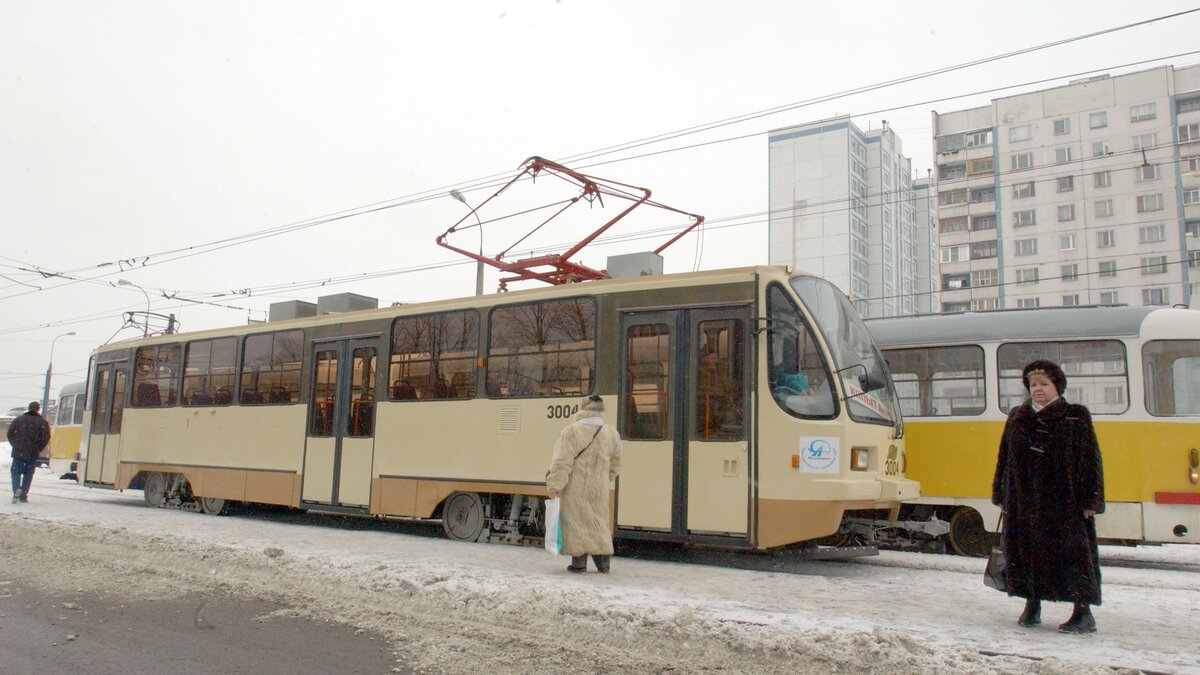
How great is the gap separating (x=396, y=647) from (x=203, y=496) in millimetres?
10185

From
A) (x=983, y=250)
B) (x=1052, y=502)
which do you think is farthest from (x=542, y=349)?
(x=983, y=250)

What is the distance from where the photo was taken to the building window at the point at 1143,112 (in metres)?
61.4

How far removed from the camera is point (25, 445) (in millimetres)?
15477

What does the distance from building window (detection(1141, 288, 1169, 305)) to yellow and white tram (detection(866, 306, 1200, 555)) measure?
5662 centimetres

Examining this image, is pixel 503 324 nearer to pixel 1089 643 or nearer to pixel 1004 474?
pixel 1004 474

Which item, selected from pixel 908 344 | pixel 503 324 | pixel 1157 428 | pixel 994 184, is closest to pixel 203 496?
pixel 503 324

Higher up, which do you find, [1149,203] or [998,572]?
[1149,203]

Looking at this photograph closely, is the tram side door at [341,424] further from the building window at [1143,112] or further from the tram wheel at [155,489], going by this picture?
the building window at [1143,112]

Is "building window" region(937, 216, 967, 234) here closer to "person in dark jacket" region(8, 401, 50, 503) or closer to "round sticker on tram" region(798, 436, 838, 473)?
"person in dark jacket" region(8, 401, 50, 503)

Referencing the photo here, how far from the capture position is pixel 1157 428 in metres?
10.1

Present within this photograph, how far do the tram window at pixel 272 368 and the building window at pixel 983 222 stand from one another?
213ft

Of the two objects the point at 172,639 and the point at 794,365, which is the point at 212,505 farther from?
the point at 794,365

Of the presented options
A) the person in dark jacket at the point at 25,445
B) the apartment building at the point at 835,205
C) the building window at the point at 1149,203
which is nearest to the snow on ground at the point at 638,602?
the person in dark jacket at the point at 25,445

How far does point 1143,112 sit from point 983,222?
1245 cm
